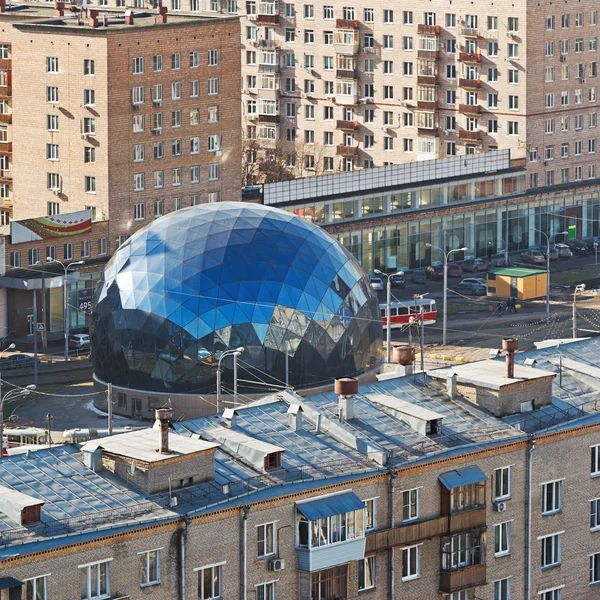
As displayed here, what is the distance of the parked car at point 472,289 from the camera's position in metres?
146

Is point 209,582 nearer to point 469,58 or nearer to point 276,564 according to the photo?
point 276,564

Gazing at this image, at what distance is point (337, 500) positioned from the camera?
64875 millimetres

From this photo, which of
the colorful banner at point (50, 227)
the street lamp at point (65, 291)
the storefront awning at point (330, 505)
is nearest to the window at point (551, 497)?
the storefront awning at point (330, 505)

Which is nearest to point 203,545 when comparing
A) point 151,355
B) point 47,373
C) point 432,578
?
point 432,578

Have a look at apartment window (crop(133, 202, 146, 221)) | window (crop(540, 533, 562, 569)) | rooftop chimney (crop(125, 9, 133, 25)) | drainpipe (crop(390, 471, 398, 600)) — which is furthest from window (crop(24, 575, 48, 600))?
rooftop chimney (crop(125, 9, 133, 25))

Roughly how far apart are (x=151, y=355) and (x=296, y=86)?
81.6 m

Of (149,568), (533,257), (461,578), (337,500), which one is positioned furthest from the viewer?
(533,257)

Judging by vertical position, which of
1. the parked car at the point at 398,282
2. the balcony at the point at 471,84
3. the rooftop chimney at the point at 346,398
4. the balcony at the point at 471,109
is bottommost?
the rooftop chimney at the point at 346,398

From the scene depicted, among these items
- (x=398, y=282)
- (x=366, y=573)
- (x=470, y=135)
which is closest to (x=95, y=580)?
(x=366, y=573)

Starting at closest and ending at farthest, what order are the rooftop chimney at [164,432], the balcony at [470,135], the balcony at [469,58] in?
the rooftop chimney at [164,432] < the balcony at [469,58] < the balcony at [470,135]

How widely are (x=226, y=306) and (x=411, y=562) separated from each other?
122ft

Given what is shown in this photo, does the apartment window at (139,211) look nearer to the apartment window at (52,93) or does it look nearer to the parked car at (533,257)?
the apartment window at (52,93)

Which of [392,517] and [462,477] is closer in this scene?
[392,517]

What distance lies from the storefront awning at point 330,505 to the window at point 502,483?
20.5ft
